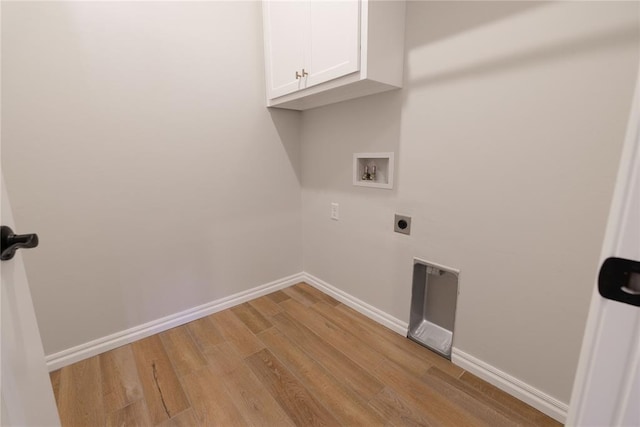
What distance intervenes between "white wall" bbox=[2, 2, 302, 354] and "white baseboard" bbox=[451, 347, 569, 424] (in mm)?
1575

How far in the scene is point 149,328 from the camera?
1807mm

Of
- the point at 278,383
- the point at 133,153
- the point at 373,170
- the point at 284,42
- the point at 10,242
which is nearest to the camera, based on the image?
the point at 10,242

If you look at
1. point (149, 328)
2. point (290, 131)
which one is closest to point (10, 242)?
point (149, 328)

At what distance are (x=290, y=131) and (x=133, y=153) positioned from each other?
1.11 m

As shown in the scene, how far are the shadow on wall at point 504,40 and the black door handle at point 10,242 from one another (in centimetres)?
167

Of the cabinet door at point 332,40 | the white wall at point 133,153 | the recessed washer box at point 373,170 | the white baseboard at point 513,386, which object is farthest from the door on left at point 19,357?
the white baseboard at point 513,386

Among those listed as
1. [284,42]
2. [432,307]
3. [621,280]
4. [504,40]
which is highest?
[284,42]

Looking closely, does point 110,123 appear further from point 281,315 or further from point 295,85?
point 281,315

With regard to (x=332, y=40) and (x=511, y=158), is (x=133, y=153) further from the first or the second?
(x=511, y=158)

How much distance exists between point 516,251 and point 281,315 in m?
1.52

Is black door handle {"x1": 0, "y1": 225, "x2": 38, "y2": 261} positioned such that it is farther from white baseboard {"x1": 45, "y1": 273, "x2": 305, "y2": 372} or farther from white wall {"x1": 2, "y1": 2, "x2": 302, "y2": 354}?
white baseboard {"x1": 45, "y1": 273, "x2": 305, "y2": 372}

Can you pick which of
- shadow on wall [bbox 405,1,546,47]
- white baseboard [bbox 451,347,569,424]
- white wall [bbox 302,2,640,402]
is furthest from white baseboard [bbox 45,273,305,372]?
shadow on wall [bbox 405,1,546,47]

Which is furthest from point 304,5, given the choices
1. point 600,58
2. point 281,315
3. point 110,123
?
point 281,315

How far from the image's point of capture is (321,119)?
6.97 feet
